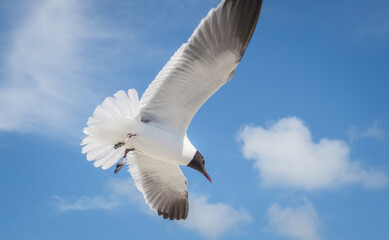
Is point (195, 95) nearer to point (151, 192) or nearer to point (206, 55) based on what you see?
point (206, 55)

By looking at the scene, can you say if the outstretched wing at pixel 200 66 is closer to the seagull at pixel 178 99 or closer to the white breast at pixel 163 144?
the seagull at pixel 178 99

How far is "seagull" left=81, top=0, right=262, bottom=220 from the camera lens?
15.8 ft

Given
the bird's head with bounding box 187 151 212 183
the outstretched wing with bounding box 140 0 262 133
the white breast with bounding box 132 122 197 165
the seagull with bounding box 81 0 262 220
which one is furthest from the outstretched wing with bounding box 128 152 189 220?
the outstretched wing with bounding box 140 0 262 133

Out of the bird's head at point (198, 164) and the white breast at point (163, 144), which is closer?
the white breast at point (163, 144)

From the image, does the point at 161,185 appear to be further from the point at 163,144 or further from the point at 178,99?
the point at 178,99

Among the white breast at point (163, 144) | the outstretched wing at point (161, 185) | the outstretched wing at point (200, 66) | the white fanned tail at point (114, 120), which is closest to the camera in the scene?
the outstretched wing at point (200, 66)

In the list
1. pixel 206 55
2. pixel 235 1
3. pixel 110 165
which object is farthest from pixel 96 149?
pixel 235 1

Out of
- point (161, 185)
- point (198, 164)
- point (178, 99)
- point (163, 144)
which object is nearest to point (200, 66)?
point (178, 99)

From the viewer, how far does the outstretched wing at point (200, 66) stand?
15.6ft

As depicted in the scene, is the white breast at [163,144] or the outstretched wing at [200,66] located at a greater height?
the outstretched wing at [200,66]

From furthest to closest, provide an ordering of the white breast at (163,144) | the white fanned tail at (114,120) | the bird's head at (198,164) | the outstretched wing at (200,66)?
the bird's head at (198,164), the white breast at (163,144), the white fanned tail at (114,120), the outstretched wing at (200,66)

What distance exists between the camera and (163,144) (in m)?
5.48

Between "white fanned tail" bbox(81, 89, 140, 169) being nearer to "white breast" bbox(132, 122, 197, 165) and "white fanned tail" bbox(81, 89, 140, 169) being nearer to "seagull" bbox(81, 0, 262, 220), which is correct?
"seagull" bbox(81, 0, 262, 220)

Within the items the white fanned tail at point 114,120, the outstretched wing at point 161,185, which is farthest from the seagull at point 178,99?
the outstretched wing at point 161,185
